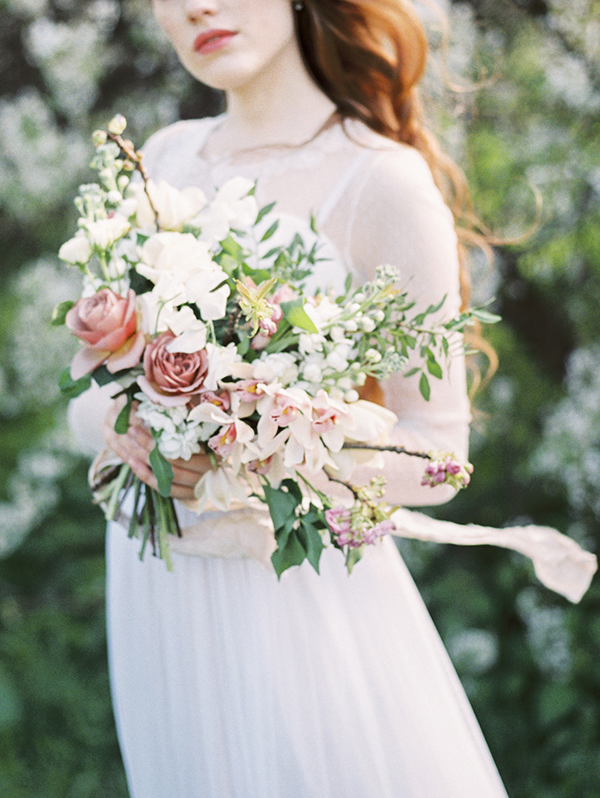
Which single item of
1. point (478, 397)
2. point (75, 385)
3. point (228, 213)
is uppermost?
point (228, 213)

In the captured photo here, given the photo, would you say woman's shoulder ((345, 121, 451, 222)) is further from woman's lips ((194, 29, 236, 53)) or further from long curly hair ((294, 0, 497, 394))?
woman's lips ((194, 29, 236, 53))

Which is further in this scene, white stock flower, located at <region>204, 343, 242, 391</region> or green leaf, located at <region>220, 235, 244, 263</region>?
green leaf, located at <region>220, 235, 244, 263</region>

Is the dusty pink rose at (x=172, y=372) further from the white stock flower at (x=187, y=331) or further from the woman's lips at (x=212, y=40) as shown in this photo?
the woman's lips at (x=212, y=40)

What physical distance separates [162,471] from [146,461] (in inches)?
5.8

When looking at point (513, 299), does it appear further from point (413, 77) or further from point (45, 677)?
point (45, 677)

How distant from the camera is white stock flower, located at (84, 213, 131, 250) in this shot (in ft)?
3.87

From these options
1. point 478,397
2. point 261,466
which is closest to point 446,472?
point 261,466

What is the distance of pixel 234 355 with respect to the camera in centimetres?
109

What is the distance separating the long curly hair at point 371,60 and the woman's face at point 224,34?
13 cm

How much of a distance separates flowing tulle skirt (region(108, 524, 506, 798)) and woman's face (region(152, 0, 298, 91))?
90cm

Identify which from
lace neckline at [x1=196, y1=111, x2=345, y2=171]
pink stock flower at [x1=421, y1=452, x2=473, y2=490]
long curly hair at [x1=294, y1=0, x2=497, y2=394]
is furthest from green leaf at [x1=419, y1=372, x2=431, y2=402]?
lace neckline at [x1=196, y1=111, x2=345, y2=171]

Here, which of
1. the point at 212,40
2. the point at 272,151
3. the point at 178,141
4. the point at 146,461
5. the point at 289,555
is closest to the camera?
the point at 289,555

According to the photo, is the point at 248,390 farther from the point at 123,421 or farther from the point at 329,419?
the point at 123,421

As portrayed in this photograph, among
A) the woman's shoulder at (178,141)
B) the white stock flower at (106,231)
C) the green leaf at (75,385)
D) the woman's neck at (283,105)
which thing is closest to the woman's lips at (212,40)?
the woman's neck at (283,105)
